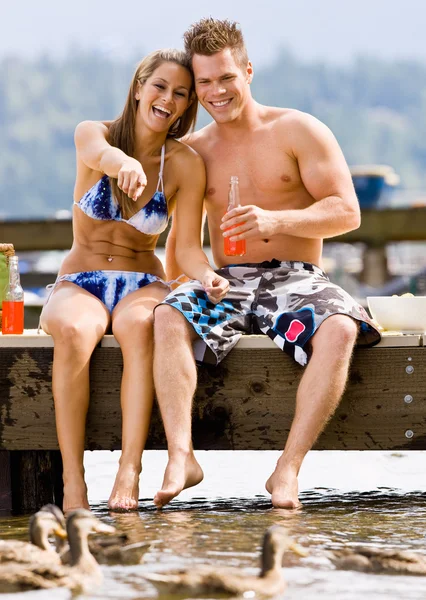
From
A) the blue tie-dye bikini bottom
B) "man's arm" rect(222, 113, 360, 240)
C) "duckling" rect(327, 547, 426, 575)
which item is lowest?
"duckling" rect(327, 547, 426, 575)

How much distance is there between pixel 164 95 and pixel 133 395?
3.73ft

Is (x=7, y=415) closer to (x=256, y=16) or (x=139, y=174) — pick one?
(x=139, y=174)

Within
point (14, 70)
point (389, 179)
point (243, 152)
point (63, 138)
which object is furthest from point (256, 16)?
point (243, 152)

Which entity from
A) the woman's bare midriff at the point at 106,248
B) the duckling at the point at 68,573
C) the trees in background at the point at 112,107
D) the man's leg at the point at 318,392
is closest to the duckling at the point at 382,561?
the duckling at the point at 68,573

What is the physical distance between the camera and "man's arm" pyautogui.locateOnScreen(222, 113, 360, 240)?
3955 millimetres

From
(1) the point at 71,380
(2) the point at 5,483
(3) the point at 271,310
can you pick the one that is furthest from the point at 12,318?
(3) the point at 271,310

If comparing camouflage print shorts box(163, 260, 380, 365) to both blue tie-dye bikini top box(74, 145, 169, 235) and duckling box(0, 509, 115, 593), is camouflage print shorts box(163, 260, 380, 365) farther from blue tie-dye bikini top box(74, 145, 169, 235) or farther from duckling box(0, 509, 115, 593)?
duckling box(0, 509, 115, 593)

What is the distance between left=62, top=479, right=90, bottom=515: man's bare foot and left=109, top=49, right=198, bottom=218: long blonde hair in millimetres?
1028

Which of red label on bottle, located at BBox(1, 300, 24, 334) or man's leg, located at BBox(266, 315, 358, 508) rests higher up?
red label on bottle, located at BBox(1, 300, 24, 334)

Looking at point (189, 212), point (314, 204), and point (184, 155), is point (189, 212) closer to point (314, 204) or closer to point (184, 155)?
point (184, 155)

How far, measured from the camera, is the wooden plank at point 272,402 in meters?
3.97

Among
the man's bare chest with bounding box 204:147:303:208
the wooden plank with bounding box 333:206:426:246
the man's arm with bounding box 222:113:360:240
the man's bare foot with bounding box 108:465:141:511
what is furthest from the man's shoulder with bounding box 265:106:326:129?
the wooden plank with bounding box 333:206:426:246

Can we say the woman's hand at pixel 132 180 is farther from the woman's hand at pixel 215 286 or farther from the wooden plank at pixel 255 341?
the wooden plank at pixel 255 341

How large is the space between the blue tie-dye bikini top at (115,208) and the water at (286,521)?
1005mm
